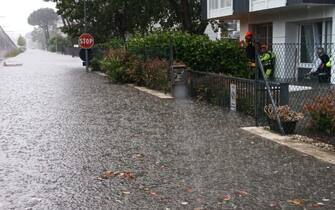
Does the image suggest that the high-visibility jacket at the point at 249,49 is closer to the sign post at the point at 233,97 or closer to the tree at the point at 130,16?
the sign post at the point at 233,97

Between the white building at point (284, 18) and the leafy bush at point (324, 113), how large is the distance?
4.59 m

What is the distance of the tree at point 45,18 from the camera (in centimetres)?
14825

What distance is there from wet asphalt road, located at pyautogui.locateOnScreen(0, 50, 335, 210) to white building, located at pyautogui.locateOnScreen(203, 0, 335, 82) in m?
4.74

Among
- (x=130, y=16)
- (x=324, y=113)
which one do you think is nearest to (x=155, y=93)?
(x=324, y=113)

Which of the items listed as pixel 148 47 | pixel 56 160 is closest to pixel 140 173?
pixel 56 160

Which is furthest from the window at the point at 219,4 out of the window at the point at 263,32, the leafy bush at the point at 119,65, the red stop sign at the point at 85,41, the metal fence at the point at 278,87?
the red stop sign at the point at 85,41

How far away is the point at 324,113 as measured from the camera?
27.7 ft

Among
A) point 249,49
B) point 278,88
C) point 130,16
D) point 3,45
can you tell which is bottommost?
point 278,88

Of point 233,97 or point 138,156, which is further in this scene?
point 233,97

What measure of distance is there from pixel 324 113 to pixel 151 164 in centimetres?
315

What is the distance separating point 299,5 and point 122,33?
18.5m

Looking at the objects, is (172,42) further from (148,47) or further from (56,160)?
(56,160)

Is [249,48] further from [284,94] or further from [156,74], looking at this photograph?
[284,94]

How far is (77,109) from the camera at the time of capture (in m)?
13.0
